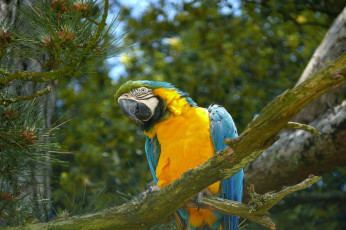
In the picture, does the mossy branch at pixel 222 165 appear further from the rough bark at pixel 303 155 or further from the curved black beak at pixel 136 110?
the rough bark at pixel 303 155

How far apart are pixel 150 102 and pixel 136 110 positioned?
12 centimetres

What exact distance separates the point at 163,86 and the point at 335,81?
1634mm

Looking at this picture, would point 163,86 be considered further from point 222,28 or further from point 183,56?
point 222,28

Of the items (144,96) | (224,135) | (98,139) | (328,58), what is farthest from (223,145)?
(98,139)

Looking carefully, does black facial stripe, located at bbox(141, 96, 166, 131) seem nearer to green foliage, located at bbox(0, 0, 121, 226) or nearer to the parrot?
the parrot

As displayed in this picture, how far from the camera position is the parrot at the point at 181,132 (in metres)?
2.89

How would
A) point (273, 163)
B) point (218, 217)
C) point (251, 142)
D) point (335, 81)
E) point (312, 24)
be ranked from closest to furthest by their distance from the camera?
point (335, 81) → point (251, 142) → point (218, 217) → point (273, 163) → point (312, 24)

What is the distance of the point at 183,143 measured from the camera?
2.88m

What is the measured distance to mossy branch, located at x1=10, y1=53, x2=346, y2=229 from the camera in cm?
167

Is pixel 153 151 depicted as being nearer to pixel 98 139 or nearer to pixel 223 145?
pixel 223 145

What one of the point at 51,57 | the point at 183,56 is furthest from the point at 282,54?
the point at 51,57

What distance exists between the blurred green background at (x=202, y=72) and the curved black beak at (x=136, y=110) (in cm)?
240

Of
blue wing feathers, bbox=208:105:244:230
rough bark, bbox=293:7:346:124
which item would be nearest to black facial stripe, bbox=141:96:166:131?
blue wing feathers, bbox=208:105:244:230

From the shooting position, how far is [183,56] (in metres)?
6.51
